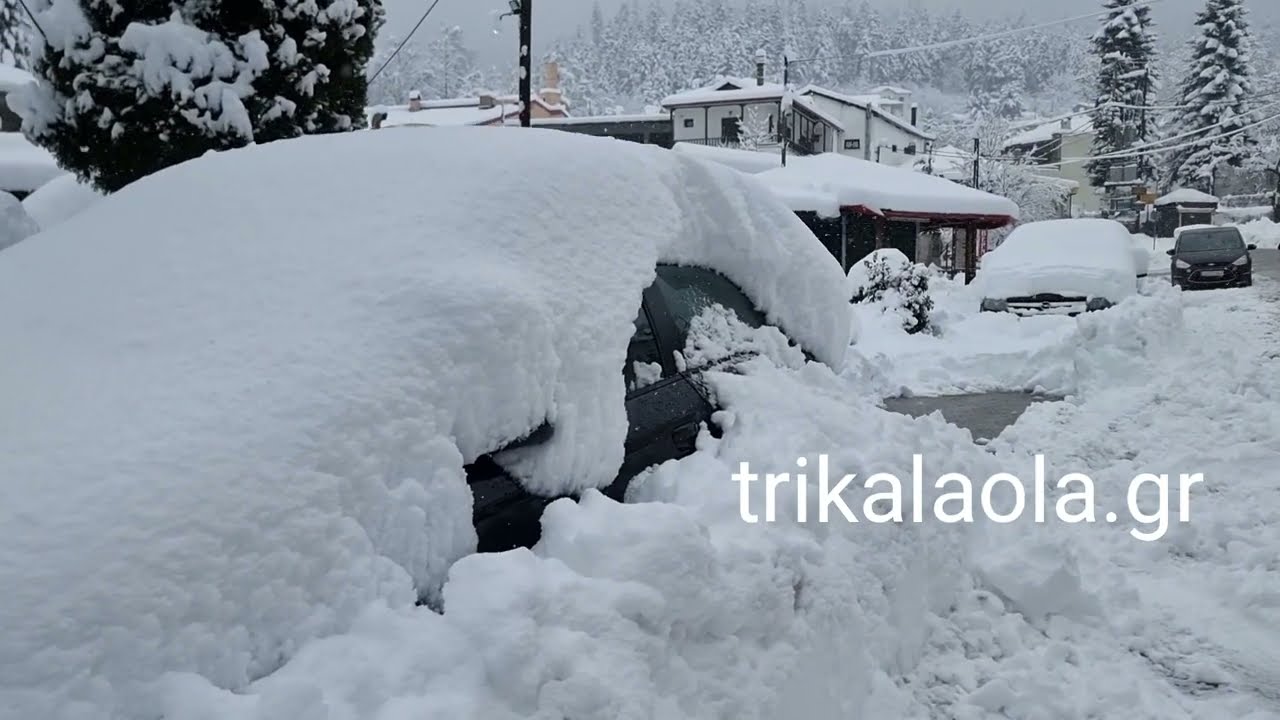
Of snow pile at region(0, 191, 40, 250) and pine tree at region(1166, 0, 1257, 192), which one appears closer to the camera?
snow pile at region(0, 191, 40, 250)

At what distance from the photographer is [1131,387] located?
9.17 m

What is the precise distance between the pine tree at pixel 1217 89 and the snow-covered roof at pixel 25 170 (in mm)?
54977

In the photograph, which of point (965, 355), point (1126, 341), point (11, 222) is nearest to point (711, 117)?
point (965, 355)

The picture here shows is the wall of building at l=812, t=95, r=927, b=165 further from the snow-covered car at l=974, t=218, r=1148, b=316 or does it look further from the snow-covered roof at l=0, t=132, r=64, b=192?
the snow-covered roof at l=0, t=132, r=64, b=192

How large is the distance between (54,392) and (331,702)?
947mm

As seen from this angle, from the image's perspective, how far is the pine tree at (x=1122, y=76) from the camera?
2076 inches

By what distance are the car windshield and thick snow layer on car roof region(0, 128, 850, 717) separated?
21.2m

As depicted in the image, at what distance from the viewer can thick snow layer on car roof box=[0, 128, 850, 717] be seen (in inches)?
70.9

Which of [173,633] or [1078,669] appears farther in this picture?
[1078,669]

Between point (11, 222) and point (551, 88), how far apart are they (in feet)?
168

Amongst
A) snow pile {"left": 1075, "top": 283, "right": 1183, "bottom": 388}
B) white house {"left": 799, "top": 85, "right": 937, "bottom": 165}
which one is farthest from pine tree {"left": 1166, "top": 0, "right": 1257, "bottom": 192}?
snow pile {"left": 1075, "top": 283, "right": 1183, "bottom": 388}

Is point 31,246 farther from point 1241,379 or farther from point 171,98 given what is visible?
point 1241,379

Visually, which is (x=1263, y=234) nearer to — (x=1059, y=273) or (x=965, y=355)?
(x=1059, y=273)

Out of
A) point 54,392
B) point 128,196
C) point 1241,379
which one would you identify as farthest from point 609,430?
point 1241,379
